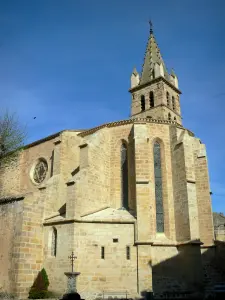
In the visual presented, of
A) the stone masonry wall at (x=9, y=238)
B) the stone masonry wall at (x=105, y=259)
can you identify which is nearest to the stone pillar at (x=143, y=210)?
the stone masonry wall at (x=105, y=259)

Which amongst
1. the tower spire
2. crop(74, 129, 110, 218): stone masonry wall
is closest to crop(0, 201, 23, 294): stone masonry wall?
crop(74, 129, 110, 218): stone masonry wall

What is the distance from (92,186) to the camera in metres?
17.2

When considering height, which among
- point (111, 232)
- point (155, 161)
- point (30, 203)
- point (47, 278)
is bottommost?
point (47, 278)

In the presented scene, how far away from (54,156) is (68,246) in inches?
281

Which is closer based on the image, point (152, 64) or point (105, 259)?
point (105, 259)

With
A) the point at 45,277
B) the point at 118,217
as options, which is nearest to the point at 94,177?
the point at 118,217

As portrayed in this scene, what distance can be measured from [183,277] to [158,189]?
4.88m

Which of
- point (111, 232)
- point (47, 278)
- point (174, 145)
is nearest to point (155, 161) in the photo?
point (174, 145)

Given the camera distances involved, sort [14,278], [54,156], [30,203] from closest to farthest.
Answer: [14,278] → [30,203] → [54,156]

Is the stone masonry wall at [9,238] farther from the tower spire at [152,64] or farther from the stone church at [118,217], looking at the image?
the tower spire at [152,64]

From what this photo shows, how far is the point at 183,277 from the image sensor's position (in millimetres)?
15383

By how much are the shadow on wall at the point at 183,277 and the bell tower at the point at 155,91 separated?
56.4ft

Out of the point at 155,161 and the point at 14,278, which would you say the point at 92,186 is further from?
the point at 14,278

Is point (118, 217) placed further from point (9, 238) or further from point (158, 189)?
point (9, 238)
